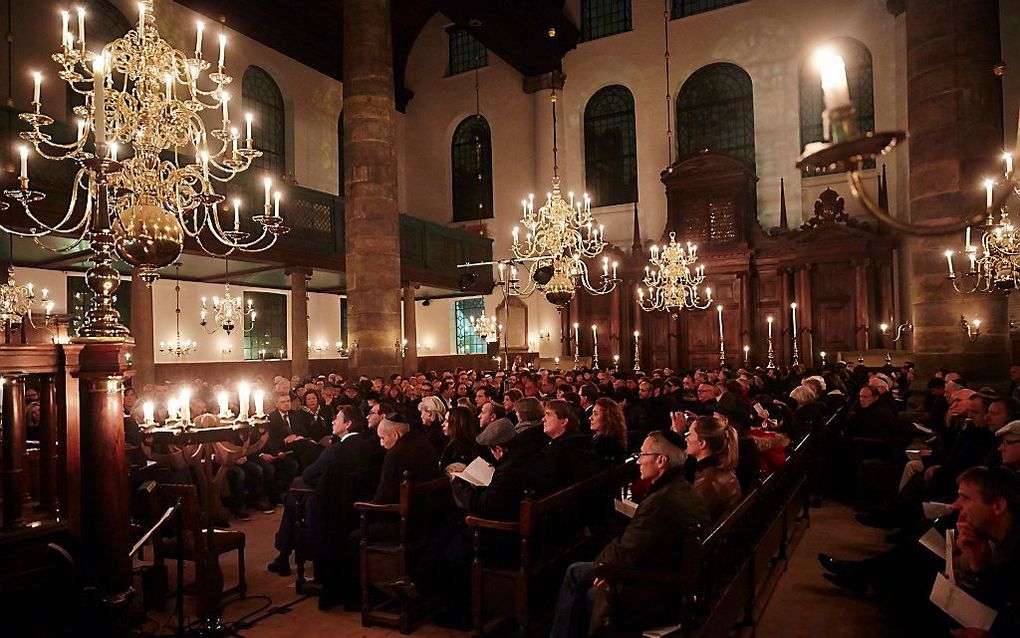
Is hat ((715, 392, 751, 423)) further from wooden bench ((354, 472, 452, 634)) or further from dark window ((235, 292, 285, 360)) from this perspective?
dark window ((235, 292, 285, 360))

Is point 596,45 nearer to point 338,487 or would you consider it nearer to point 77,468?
point 338,487

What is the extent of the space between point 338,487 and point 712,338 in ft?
54.3

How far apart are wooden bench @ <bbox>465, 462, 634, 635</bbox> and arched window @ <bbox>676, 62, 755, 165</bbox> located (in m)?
18.2

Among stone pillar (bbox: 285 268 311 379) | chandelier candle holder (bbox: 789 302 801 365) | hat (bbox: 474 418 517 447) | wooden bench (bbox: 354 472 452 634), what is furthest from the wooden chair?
chandelier candle holder (bbox: 789 302 801 365)

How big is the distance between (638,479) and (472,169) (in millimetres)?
21186

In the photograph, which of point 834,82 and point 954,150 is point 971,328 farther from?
point 834,82

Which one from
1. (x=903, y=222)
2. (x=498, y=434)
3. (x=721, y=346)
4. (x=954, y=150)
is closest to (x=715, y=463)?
(x=498, y=434)

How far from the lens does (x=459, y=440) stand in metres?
6.13

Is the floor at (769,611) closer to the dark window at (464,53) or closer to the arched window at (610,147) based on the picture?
the arched window at (610,147)

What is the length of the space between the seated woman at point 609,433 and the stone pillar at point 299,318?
1107 cm

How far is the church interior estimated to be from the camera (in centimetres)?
373

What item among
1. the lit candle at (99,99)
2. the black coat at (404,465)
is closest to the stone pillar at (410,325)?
the black coat at (404,465)

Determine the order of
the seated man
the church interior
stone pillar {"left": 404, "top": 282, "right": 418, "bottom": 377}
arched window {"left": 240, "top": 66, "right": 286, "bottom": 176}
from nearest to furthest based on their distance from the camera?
the seated man
the church interior
stone pillar {"left": 404, "top": 282, "right": 418, "bottom": 377}
arched window {"left": 240, "top": 66, "right": 286, "bottom": 176}

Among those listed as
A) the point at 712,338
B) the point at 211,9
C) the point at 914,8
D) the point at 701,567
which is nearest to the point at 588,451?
the point at 701,567
